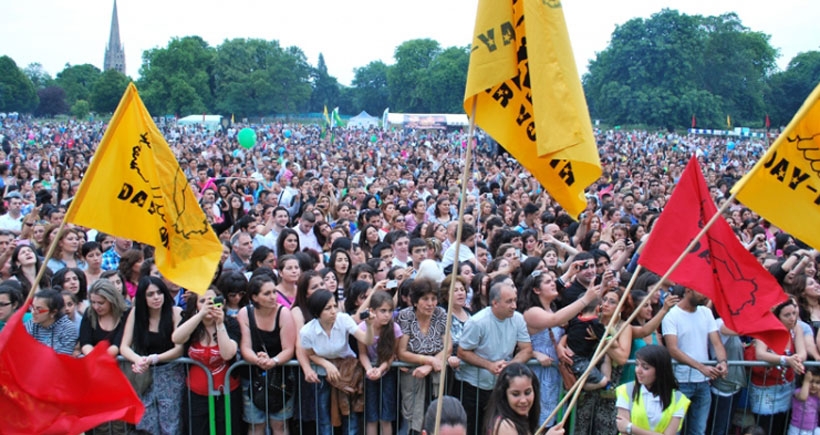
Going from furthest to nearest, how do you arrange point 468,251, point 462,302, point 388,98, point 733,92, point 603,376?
point 388,98, point 733,92, point 468,251, point 462,302, point 603,376

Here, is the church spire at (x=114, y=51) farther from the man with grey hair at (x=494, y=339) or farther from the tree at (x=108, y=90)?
the man with grey hair at (x=494, y=339)

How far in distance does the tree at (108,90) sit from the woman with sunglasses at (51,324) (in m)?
79.0

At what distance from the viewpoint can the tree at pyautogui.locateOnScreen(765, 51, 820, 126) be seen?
83250 millimetres

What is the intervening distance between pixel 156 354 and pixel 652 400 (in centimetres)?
342

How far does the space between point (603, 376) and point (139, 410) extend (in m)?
3.29

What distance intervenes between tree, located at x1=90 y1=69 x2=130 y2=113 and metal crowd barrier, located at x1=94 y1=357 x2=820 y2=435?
3130 inches

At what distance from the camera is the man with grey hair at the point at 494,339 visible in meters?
5.51

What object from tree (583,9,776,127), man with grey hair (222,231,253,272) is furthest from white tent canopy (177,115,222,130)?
man with grey hair (222,231,253,272)

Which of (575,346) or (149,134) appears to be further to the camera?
(575,346)

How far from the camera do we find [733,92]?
8375cm

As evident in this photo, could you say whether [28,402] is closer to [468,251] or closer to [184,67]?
[468,251]

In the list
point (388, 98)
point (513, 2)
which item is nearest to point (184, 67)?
point (388, 98)

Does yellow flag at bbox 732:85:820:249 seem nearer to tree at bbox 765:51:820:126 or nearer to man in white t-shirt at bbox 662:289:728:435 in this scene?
man in white t-shirt at bbox 662:289:728:435

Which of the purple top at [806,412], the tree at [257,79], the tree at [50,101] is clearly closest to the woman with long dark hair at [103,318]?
the purple top at [806,412]
